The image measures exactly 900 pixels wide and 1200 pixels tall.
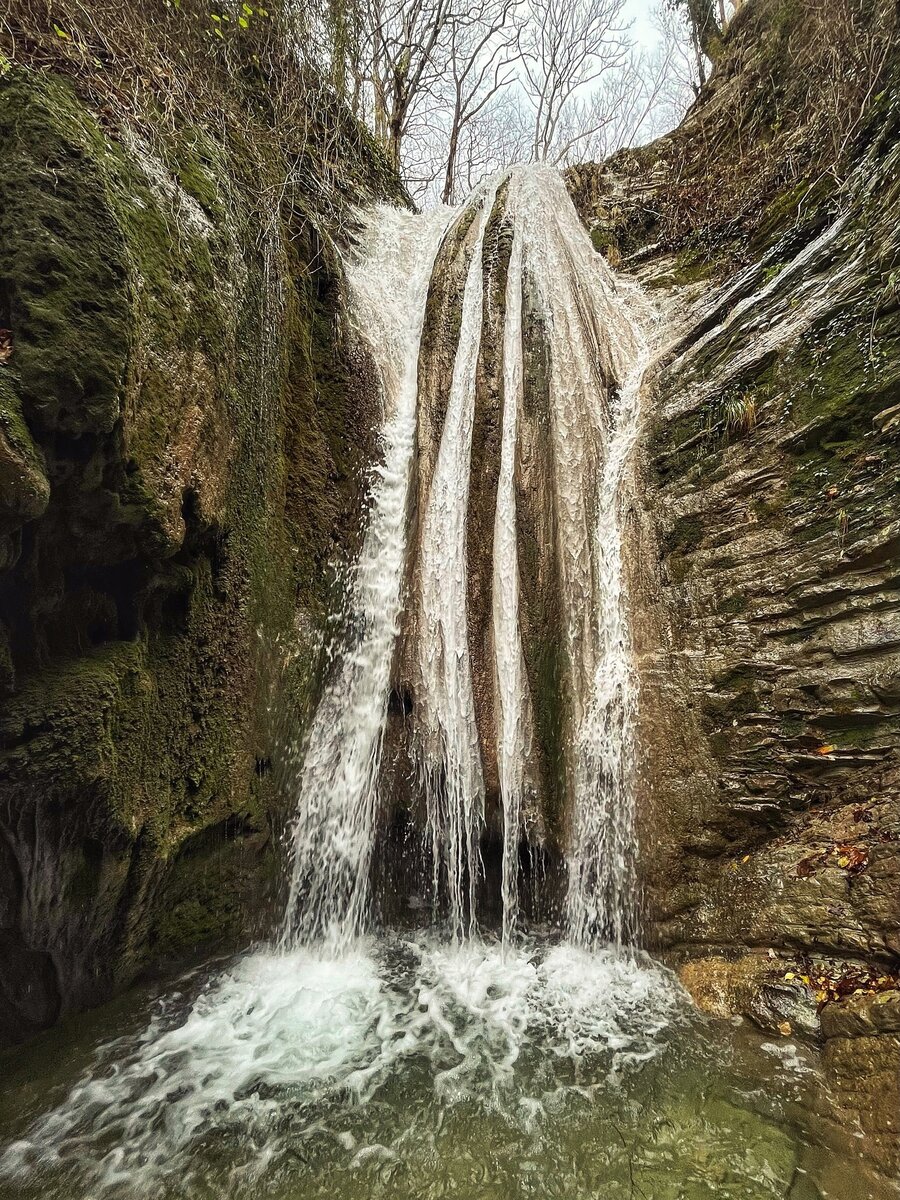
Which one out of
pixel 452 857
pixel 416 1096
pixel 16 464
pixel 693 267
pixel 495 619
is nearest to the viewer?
pixel 16 464

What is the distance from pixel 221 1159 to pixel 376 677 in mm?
2872

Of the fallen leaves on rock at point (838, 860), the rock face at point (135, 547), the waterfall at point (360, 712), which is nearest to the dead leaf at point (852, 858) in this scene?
the fallen leaves on rock at point (838, 860)

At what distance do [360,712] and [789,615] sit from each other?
3268mm

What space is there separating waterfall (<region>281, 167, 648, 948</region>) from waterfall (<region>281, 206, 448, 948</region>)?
15mm

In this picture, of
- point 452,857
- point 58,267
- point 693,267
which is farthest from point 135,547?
point 693,267

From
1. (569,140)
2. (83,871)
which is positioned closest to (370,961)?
(83,871)

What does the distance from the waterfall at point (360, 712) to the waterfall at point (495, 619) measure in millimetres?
15

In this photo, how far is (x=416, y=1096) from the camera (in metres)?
2.64

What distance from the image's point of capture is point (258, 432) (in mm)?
4133

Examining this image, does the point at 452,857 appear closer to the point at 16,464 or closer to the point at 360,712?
the point at 360,712

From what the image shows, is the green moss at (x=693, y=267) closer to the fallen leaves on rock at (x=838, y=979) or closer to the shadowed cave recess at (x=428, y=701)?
the shadowed cave recess at (x=428, y=701)

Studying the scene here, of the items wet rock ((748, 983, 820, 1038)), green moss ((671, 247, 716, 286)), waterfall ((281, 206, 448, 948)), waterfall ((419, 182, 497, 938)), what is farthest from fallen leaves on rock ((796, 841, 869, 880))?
green moss ((671, 247, 716, 286))

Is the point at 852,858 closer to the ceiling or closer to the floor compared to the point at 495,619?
closer to the floor

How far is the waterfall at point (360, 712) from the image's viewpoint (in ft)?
13.1
